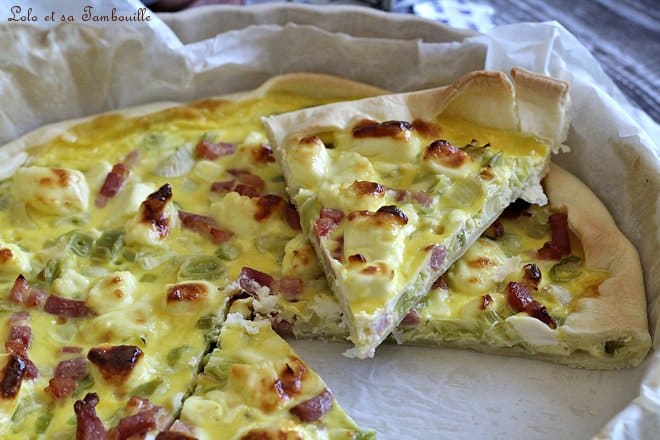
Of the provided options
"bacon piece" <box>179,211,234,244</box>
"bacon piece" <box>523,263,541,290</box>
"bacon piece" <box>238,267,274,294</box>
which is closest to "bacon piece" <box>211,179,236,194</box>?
"bacon piece" <box>179,211,234,244</box>

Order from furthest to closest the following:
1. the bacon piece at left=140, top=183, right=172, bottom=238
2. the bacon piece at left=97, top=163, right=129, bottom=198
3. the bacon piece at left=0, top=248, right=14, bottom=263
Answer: the bacon piece at left=97, top=163, right=129, bottom=198 < the bacon piece at left=140, top=183, right=172, bottom=238 < the bacon piece at left=0, top=248, right=14, bottom=263

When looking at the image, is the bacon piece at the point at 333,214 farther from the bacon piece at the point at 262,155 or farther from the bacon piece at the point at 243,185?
the bacon piece at the point at 262,155

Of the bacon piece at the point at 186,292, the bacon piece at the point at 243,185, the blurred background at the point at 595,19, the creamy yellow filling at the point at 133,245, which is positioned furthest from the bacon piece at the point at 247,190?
the blurred background at the point at 595,19

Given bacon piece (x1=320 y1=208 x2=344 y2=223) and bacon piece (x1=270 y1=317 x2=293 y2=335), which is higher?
bacon piece (x1=320 y1=208 x2=344 y2=223)

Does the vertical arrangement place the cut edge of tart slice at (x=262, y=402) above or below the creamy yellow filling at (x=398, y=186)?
below

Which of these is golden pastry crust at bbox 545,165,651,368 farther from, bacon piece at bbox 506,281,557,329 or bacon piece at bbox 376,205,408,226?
bacon piece at bbox 376,205,408,226

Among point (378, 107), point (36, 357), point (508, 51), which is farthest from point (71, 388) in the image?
point (508, 51)

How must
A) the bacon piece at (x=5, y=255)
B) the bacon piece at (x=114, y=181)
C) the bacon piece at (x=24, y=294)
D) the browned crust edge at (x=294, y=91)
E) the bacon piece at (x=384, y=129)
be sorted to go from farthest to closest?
the browned crust edge at (x=294, y=91)
the bacon piece at (x=114, y=181)
the bacon piece at (x=384, y=129)
the bacon piece at (x=5, y=255)
the bacon piece at (x=24, y=294)

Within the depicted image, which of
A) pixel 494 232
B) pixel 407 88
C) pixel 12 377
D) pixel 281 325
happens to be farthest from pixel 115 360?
pixel 407 88
